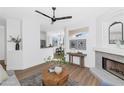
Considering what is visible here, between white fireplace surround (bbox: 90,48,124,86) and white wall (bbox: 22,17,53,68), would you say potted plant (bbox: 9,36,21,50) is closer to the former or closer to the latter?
white wall (bbox: 22,17,53,68)

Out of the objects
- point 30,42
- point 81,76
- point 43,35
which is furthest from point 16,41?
point 43,35

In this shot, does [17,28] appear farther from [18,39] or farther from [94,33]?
[94,33]

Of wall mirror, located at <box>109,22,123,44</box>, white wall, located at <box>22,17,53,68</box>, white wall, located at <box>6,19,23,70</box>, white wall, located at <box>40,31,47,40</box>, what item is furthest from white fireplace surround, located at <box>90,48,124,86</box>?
white wall, located at <box>40,31,47,40</box>

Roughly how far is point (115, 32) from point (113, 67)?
1173 millimetres

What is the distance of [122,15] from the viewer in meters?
3.40

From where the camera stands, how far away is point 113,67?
3.78 meters

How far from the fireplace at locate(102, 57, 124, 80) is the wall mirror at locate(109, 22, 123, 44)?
69 cm

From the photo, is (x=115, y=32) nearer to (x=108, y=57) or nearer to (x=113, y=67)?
(x=108, y=57)

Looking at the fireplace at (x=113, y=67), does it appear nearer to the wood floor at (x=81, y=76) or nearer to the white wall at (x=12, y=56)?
the wood floor at (x=81, y=76)

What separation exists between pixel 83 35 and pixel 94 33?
0.80 metres

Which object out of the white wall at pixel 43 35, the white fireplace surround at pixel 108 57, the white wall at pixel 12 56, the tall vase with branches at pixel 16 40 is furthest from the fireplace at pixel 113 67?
the white wall at pixel 43 35

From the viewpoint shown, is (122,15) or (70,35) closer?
(122,15)

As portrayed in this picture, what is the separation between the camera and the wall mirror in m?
3.48
